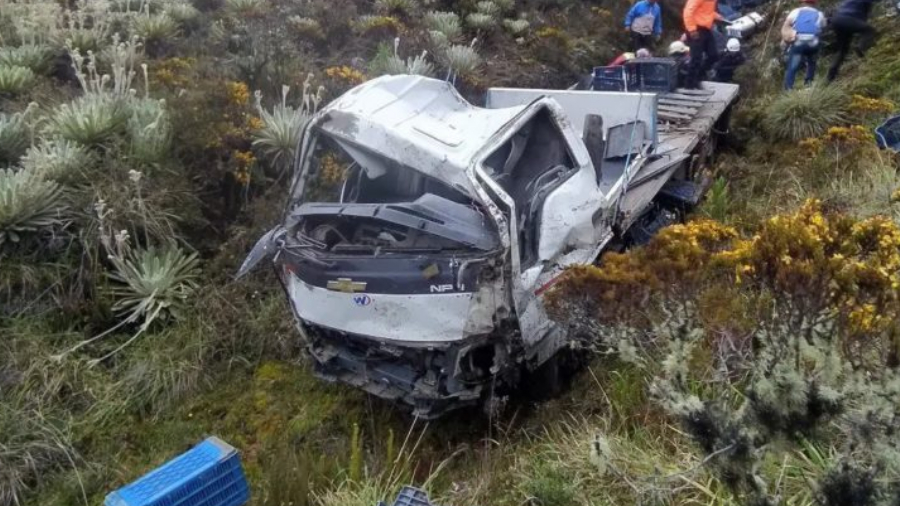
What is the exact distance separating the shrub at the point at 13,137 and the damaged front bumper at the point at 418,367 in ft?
12.8

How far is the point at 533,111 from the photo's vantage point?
5.64 meters

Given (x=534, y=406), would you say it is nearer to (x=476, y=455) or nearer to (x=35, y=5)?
(x=476, y=455)

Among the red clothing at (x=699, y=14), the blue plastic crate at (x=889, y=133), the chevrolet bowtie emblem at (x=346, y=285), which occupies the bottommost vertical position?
the blue plastic crate at (x=889, y=133)

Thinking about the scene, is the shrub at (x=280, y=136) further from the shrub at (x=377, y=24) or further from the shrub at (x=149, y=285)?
the shrub at (x=377, y=24)

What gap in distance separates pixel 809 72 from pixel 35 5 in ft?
32.5

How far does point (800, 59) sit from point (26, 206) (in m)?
9.26

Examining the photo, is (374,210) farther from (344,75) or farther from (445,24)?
(445,24)

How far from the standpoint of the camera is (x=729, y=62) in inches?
444

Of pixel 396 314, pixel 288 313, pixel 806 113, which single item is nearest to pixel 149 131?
pixel 288 313

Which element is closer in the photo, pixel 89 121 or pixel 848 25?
pixel 89 121

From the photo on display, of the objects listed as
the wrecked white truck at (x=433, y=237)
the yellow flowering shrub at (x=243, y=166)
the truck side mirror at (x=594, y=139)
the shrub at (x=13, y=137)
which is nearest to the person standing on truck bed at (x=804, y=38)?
the truck side mirror at (x=594, y=139)

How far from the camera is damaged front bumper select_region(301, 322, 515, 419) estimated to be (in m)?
5.01

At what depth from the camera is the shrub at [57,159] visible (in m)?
6.93

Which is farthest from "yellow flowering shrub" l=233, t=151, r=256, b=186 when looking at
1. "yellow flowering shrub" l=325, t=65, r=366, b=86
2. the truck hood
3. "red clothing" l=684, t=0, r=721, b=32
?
"red clothing" l=684, t=0, r=721, b=32
